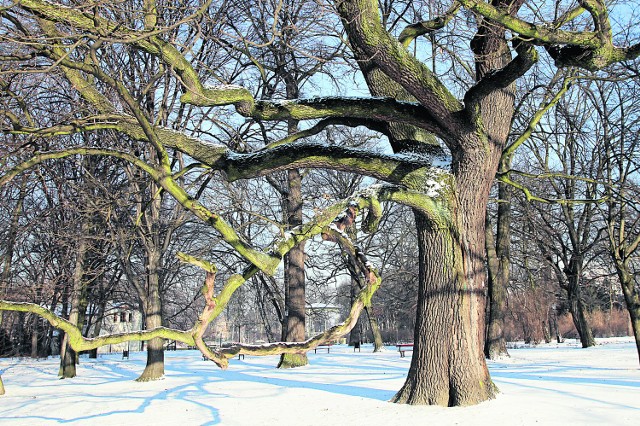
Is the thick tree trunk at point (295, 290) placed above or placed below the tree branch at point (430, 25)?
below

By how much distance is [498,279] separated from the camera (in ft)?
63.3

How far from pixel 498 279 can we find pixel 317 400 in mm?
12138

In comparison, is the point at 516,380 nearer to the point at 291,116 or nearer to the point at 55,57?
the point at 291,116

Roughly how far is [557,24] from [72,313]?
15958 millimetres

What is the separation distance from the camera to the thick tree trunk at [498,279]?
1792 cm

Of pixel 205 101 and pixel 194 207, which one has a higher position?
pixel 205 101

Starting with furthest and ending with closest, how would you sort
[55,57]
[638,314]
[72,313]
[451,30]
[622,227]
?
1. [72,313]
2. [622,227]
3. [638,314]
4. [451,30]
5. [55,57]

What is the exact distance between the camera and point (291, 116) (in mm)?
8062

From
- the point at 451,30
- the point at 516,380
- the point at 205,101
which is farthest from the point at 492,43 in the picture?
the point at 516,380

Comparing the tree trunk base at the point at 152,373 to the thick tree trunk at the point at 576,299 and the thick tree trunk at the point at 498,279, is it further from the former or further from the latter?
the thick tree trunk at the point at 576,299

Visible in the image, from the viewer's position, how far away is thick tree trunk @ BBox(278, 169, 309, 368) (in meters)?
16.7

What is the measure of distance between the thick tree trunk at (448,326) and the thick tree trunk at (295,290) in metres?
8.65

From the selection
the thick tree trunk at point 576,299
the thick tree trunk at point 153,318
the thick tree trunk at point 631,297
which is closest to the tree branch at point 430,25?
the thick tree trunk at point 631,297

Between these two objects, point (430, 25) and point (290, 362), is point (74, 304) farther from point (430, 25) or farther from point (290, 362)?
point (430, 25)
